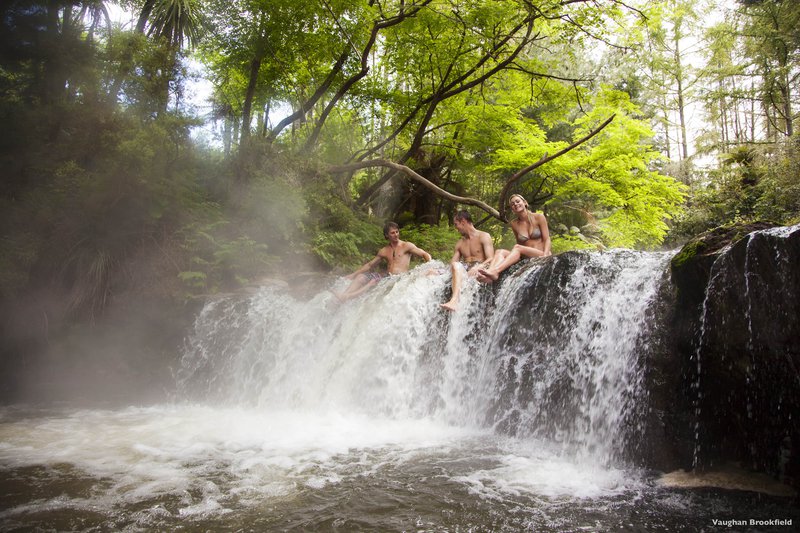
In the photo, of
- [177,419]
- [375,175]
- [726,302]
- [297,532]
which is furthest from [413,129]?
[297,532]

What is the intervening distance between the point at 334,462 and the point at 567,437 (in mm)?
2128

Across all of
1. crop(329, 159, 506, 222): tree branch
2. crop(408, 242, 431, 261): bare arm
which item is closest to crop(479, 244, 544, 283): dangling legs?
crop(408, 242, 431, 261): bare arm

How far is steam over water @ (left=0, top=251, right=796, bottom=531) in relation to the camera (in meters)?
3.18

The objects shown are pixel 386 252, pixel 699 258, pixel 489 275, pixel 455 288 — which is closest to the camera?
pixel 699 258

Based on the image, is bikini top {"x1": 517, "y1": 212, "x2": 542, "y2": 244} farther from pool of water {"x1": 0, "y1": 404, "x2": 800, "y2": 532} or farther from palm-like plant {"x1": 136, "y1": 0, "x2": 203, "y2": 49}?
palm-like plant {"x1": 136, "y1": 0, "x2": 203, "y2": 49}

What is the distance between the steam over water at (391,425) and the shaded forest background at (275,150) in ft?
4.83

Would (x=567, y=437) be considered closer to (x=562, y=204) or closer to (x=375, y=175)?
(x=562, y=204)

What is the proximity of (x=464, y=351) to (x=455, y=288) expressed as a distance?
80 cm

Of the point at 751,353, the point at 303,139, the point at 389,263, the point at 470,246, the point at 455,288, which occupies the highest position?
the point at 303,139

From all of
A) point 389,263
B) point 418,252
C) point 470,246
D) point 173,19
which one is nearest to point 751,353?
point 470,246

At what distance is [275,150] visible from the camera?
32.7 feet

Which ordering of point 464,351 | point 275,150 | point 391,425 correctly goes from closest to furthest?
point 391,425, point 464,351, point 275,150

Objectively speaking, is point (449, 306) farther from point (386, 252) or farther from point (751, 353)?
point (751, 353)

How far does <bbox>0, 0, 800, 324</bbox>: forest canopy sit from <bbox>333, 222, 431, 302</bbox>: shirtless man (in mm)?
1682
